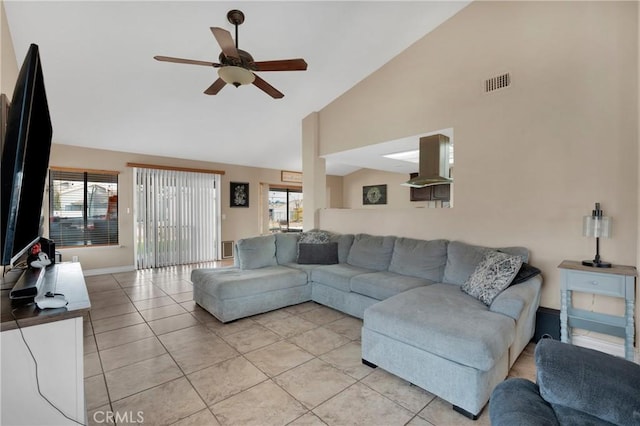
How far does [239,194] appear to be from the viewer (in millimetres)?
7504

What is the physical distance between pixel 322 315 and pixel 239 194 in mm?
4803

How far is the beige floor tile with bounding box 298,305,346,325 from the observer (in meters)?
3.38

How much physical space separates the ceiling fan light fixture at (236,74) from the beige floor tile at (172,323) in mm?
2600

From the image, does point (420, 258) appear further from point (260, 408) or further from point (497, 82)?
point (260, 408)

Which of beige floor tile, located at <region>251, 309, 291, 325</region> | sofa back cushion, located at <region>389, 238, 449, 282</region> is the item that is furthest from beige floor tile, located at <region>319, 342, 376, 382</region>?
sofa back cushion, located at <region>389, 238, 449, 282</region>

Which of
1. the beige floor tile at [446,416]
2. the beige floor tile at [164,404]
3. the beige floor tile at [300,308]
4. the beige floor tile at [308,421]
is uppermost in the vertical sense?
the beige floor tile at [300,308]

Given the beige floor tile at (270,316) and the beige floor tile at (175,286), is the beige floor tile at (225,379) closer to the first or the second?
the beige floor tile at (270,316)

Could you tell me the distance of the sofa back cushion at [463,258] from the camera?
295 centimetres

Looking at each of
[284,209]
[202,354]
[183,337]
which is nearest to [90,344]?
[183,337]

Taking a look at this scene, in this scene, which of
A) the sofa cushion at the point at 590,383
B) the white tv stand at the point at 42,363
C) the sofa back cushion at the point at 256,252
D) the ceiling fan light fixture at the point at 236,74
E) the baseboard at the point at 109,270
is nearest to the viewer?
the sofa cushion at the point at 590,383

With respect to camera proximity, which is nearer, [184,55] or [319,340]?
[319,340]

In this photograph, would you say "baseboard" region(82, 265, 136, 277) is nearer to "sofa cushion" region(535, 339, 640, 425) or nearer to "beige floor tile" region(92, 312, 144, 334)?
"beige floor tile" region(92, 312, 144, 334)

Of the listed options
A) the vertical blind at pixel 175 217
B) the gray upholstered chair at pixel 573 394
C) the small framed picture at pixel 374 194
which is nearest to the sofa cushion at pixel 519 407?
the gray upholstered chair at pixel 573 394

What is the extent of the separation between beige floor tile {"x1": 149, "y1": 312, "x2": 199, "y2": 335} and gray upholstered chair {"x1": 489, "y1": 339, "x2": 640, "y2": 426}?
2.99 m
